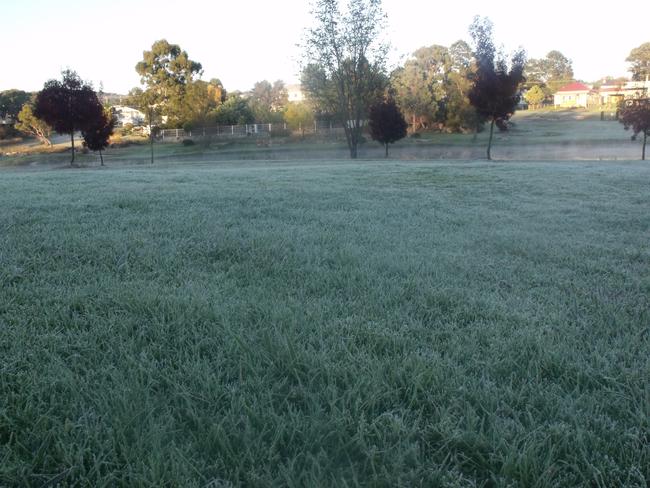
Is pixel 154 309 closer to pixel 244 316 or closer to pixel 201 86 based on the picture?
pixel 244 316

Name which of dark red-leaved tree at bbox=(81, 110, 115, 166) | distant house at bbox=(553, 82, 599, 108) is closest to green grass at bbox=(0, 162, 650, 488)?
dark red-leaved tree at bbox=(81, 110, 115, 166)

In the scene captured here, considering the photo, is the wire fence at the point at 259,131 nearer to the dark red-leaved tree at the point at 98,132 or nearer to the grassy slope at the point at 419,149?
the grassy slope at the point at 419,149

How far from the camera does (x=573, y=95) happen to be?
85.4 m

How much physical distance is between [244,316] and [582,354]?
1718mm

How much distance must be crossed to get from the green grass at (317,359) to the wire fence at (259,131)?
1693 inches

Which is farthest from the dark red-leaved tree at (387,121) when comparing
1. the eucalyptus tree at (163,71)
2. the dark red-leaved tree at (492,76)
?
the eucalyptus tree at (163,71)

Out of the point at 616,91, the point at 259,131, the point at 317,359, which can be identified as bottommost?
the point at 317,359

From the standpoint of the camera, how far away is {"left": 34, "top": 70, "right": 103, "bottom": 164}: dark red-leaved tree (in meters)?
27.8

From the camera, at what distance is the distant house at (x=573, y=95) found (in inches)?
3280

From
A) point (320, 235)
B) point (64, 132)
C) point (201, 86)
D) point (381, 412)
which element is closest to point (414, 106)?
point (201, 86)

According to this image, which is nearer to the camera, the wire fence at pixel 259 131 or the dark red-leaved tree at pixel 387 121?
the dark red-leaved tree at pixel 387 121

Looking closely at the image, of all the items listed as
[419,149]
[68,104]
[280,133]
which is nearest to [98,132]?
[68,104]

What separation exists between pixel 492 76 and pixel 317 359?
25137 mm

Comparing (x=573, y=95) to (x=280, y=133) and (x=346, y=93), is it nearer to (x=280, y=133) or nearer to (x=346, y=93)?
(x=280, y=133)
